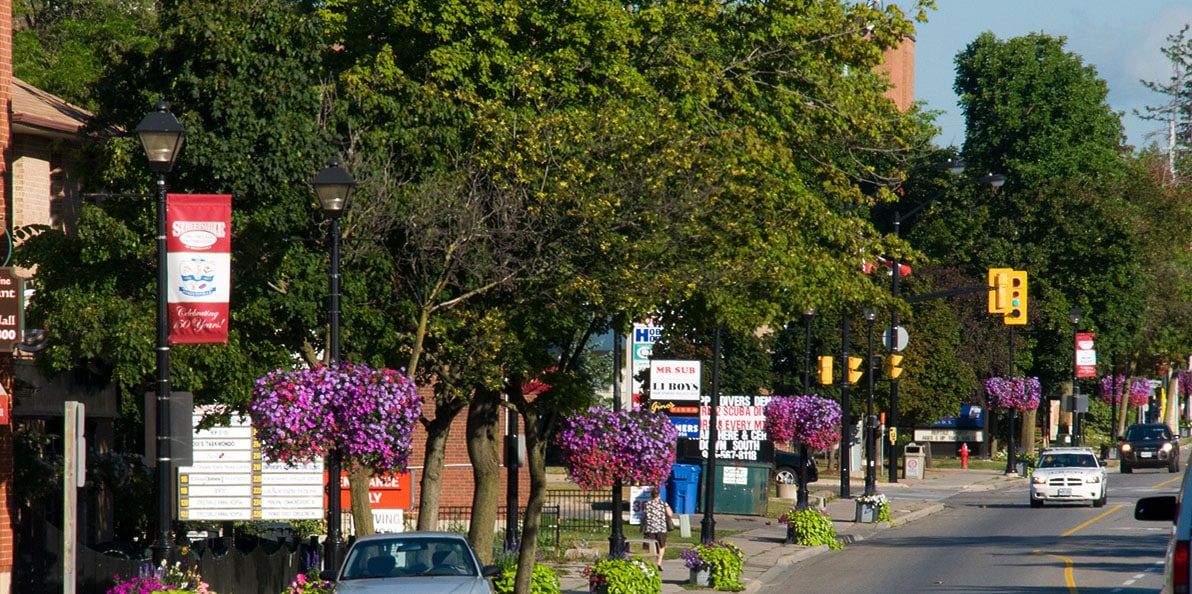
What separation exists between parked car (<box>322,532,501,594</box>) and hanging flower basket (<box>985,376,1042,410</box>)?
55.5 metres

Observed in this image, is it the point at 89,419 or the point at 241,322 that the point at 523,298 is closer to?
the point at 241,322

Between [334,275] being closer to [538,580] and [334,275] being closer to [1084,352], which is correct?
[538,580]

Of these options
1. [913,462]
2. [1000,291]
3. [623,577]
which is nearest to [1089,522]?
[1000,291]

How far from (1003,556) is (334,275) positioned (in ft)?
56.0

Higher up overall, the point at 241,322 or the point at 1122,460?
the point at 241,322

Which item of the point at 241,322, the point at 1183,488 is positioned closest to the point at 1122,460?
the point at 241,322

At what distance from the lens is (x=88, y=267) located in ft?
62.1

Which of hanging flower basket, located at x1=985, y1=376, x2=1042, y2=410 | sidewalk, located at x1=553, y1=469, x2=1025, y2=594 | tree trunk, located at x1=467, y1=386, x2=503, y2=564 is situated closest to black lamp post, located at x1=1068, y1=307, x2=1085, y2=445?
hanging flower basket, located at x1=985, y1=376, x2=1042, y2=410

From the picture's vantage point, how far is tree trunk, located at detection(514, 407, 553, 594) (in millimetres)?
21016

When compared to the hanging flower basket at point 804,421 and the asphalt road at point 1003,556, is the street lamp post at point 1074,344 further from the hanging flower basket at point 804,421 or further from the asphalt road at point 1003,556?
the hanging flower basket at point 804,421

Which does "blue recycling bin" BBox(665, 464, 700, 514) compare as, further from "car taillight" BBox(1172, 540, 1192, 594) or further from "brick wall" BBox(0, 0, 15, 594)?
"car taillight" BBox(1172, 540, 1192, 594)

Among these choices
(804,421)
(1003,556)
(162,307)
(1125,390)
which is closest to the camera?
(162,307)

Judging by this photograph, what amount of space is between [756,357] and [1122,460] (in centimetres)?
1571

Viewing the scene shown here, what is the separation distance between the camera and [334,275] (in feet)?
57.0
